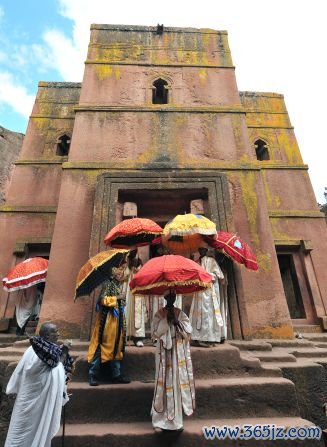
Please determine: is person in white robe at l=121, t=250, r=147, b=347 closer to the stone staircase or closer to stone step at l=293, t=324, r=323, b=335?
the stone staircase

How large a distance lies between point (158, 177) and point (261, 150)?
7.36 m

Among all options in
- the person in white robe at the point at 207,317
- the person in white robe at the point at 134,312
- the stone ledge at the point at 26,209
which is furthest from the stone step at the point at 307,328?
the stone ledge at the point at 26,209

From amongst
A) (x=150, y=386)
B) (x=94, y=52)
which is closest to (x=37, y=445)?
(x=150, y=386)

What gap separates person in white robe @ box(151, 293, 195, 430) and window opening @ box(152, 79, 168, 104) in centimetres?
727

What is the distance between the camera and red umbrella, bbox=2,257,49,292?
6.52m

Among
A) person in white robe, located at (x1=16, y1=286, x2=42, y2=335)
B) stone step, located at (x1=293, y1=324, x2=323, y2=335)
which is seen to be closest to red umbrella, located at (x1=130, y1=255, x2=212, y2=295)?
person in white robe, located at (x1=16, y1=286, x2=42, y2=335)

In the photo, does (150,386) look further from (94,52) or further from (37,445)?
(94,52)

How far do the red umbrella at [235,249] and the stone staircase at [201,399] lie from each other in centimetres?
152

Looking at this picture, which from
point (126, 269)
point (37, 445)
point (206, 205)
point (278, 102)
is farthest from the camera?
point (278, 102)

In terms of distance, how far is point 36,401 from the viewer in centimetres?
307

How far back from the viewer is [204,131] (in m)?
7.99

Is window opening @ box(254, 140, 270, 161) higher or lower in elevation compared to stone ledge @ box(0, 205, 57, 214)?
higher

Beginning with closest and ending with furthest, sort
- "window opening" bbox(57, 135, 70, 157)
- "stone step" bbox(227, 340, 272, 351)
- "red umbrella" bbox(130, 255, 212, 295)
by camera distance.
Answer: "red umbrella" bbox(130, 255, 212, 295) < "stone step" bbox(227, 340, 272, 351) < "window opening" bbox(57, 135, 70, 157)

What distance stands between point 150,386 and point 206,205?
14.1ft
